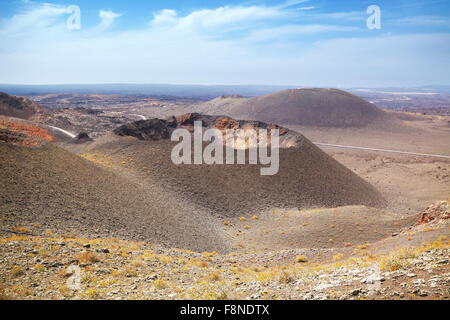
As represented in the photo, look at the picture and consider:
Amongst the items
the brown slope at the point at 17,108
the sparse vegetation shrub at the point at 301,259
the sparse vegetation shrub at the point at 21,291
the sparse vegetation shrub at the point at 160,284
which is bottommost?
the sparse vegetation shrub at the point at 301,259

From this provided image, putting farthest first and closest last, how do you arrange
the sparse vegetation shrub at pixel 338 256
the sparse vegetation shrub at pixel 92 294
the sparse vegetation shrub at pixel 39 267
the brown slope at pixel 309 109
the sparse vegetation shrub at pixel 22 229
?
the brown slope at pixel 309 109, the sparse vegetation shrub at pixel 338 256, the sparse vegetation shrub at pixel 22 229, the sparse vegetation shrub at pixel 39 267, the sparse vegetation shrub at pixel 92 294

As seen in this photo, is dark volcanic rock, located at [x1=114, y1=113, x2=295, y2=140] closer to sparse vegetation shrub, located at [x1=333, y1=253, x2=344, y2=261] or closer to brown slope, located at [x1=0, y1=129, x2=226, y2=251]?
brown slope, located at [x1=0, y1=129, x2=226, y2=251]

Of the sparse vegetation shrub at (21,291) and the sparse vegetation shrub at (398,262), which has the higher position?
the sparse vegetation shrub at (398,262)

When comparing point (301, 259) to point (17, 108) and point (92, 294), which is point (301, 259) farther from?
point (17, 108)

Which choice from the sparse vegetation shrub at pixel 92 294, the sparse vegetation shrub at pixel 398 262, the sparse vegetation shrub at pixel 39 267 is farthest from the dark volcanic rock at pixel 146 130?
the sparse vegetation shrub at pixel 398 262

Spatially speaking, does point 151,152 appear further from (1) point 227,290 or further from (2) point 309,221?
(1) point 227,290

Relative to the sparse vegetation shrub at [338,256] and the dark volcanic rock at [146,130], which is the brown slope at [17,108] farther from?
the sparse vegetation shrub at [338,256]
